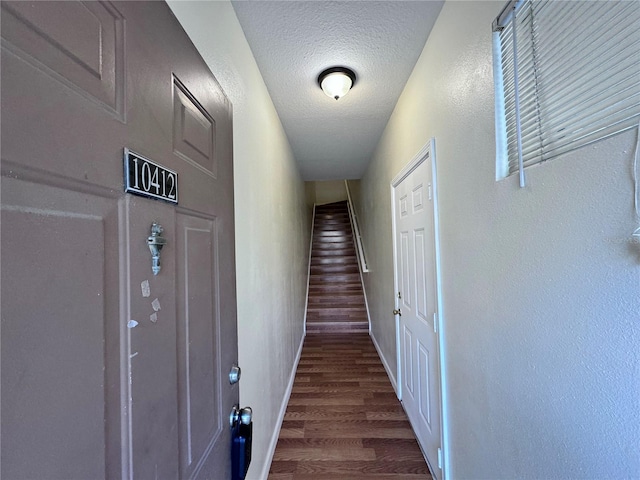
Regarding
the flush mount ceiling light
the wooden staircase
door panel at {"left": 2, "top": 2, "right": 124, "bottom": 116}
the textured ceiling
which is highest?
the textured ceiling

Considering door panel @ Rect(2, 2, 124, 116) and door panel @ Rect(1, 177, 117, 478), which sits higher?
door panel @ Rect(2, 2, 124, 116)

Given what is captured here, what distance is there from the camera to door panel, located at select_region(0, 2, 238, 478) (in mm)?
322

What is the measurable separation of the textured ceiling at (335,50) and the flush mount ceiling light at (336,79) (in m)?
0.04

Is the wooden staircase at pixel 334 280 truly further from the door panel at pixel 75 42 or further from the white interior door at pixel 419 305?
the door panel at pixel 75 42

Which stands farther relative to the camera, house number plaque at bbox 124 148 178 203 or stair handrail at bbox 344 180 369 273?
stair handrail at bbox 344 180 369 273

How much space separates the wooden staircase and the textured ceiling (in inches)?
117

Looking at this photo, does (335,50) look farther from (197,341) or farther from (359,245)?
(359,245)

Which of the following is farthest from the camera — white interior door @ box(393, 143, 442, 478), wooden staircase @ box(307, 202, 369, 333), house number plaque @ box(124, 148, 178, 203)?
wooden staircase @ box(307, 202, 369, 333)

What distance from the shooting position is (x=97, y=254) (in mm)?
426

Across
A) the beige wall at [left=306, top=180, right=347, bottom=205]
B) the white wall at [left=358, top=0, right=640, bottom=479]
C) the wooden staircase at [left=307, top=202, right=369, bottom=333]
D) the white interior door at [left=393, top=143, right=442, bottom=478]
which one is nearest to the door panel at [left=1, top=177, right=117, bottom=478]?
the white wall at [left=358, top=0, right=640, bottom=479]

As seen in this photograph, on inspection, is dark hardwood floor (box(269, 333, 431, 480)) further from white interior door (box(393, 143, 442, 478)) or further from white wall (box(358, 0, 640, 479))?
white wall (box(358, 0, 640, 479))

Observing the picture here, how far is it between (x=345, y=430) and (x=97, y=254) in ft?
7.30

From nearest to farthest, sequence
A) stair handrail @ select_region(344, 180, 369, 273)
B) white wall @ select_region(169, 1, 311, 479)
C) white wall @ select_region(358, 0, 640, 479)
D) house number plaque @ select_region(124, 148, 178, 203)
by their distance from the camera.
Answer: house number plaque @ select_region(124, 148, 178, 203), white wall @ select_region(358, 0, 640, 479), white wall @ select_region(169, 1, 311, 479), stair handrail @ select_region(344, 180, 369, 273)

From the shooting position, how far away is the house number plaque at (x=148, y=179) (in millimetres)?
489
